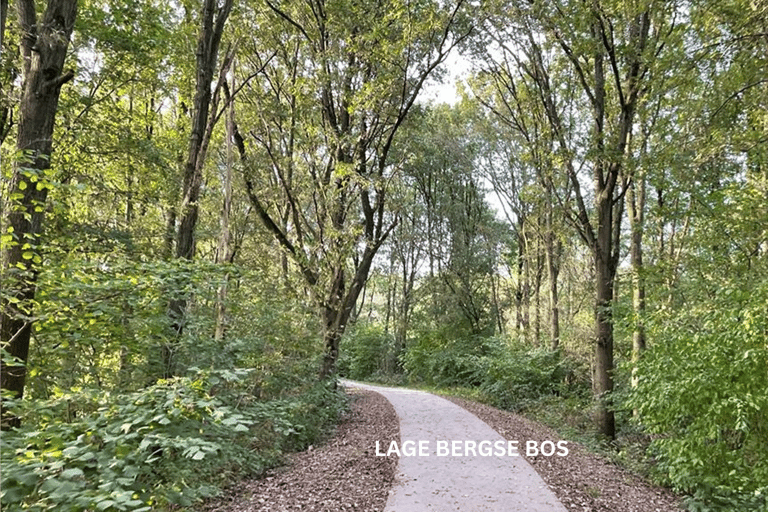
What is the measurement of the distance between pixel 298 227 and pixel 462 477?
7190 mm

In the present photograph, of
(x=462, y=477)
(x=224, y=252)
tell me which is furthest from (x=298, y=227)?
(x=462, y=477)

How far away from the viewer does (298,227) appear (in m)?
11.1

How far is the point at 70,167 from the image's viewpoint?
8109 millimetres

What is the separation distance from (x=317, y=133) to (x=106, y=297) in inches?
319

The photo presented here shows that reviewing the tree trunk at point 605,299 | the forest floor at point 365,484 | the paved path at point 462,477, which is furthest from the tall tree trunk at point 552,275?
the forest floor at point 365,484

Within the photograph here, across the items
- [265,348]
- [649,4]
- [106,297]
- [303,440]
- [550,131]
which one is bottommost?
[303,440]

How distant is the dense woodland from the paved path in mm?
1767

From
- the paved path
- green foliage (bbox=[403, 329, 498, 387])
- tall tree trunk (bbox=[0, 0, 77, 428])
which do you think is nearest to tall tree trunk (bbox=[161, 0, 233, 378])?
tall tree trunk (bbox=[0, 0, 77, 428])

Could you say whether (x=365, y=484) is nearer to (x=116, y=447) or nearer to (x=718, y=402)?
(x=116, y=447)

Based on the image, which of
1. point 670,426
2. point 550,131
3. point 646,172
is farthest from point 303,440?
point 550,131

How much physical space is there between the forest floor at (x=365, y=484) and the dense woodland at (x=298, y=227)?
44 cm

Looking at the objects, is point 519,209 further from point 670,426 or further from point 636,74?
point 670,426

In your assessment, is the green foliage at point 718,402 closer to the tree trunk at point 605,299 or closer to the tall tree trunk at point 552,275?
the tree trunk at point 605,299

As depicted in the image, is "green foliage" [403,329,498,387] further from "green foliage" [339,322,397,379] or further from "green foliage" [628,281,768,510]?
"green foliage" [628,281,768,510]
